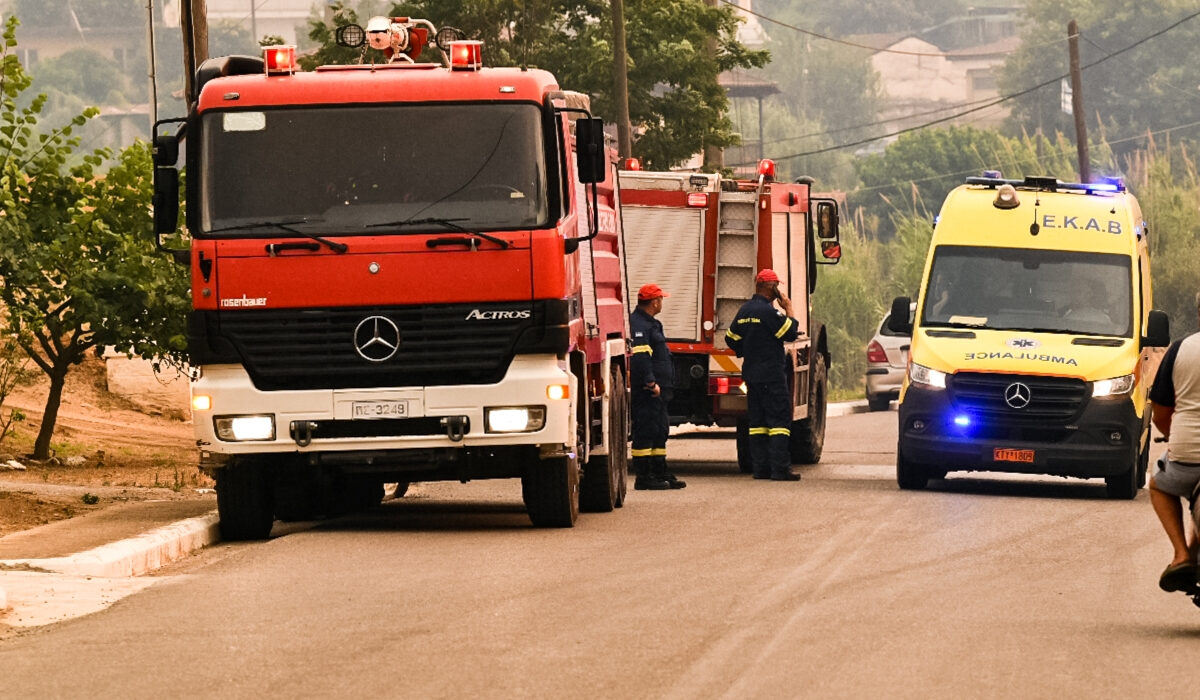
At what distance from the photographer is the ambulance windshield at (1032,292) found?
19.2 meters

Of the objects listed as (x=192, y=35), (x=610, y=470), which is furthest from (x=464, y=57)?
(x=192, y=35)

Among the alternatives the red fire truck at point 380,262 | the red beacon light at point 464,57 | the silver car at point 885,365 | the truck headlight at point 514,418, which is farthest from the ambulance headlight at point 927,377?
the silver car at point 885,365

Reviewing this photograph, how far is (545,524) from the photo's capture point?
15.1 metres

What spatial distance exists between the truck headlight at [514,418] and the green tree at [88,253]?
23.9 ft

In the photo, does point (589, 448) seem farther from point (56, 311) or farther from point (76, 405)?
point (76, 405)

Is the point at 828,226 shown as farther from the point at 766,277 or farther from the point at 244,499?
the point at 244,499

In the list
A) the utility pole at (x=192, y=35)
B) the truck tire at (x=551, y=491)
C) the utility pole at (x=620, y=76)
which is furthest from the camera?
the utility pole at (x=620, y=76)

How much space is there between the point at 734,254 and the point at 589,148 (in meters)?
7.88

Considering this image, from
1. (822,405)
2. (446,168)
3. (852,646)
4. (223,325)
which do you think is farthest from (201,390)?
(822,405)

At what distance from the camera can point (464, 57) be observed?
14.3 m

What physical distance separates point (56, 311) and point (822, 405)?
786 cm

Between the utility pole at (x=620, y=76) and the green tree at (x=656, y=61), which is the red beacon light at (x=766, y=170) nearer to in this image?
the utility pole at (x=620, y=76)

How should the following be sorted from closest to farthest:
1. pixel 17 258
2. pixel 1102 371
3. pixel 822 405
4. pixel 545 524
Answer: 1. pixel 545 524
2. pixel 1102 371
3. pixel 17 258
4. pixel 822 405

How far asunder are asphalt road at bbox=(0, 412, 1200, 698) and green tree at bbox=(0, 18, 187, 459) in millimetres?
5432
